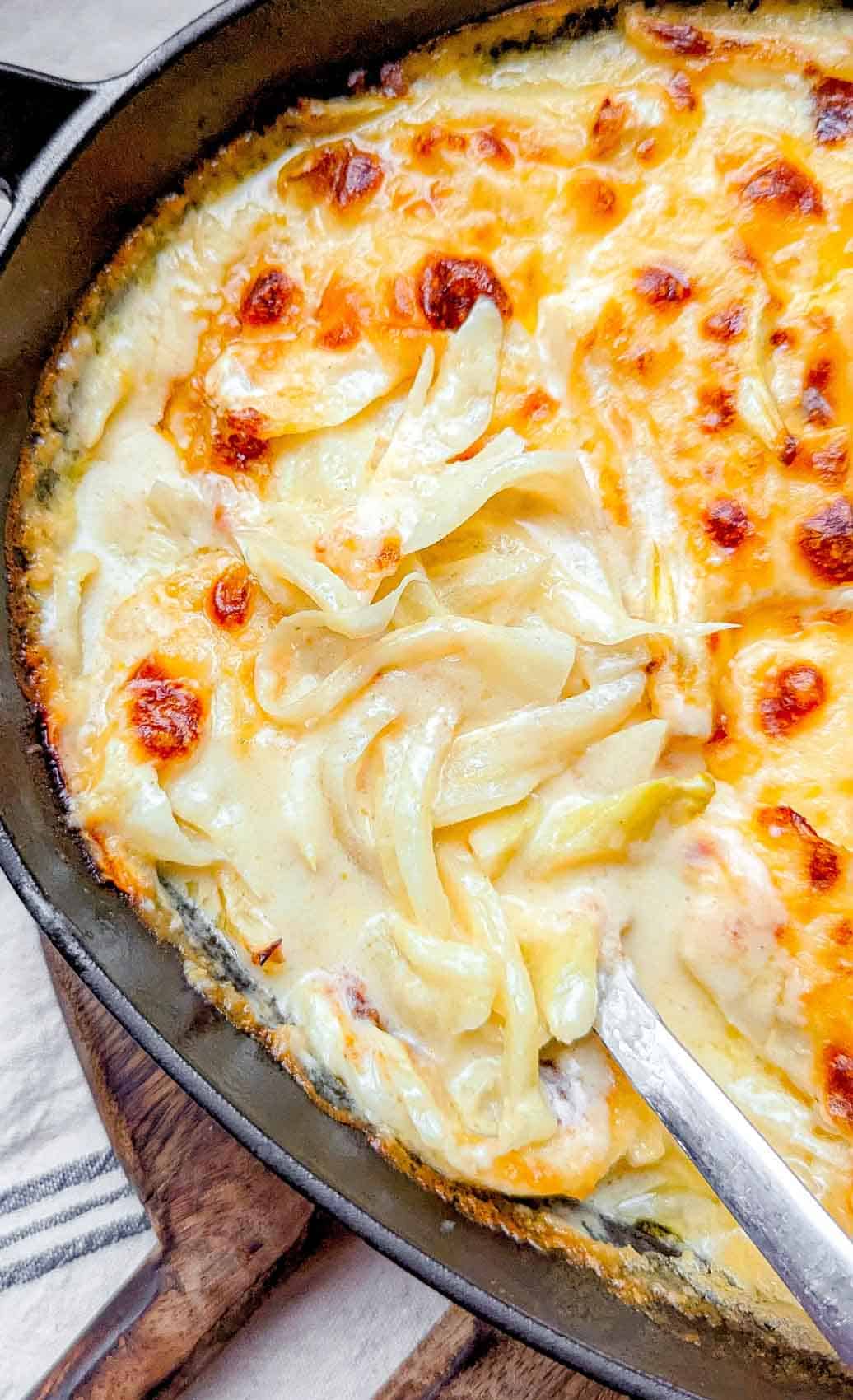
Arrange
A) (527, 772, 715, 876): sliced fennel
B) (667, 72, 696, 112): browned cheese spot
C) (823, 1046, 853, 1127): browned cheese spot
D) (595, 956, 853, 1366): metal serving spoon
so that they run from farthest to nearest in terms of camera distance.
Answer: (667, 72, 696, 112): browned cheese spot < (527, 772, 715, 876): sliced fennel < (823, 1046, 853, 1127): browned cheese spot < (595, 956, 853, 1366): metal serving spoon

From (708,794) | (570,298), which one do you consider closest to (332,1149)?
(708,794)

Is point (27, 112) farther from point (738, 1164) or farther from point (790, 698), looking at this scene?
point (738, 1164)

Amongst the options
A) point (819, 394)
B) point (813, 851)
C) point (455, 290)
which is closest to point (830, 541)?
point (819, 394)

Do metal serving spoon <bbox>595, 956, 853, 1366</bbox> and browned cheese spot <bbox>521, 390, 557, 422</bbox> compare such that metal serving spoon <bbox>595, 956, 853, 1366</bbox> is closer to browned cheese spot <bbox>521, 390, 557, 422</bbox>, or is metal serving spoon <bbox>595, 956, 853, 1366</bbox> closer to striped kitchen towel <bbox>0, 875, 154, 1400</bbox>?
browned cheese spot <bbox>521, 390, 557, 422</bbox>

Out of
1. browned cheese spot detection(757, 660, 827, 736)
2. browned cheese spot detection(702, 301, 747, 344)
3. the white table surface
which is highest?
browned cheese spot detection(702, 301, 747, 344)

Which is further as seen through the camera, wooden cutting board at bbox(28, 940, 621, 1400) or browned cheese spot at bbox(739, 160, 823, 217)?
wooden cutting board at bbox(28, 940, 621, 1400)

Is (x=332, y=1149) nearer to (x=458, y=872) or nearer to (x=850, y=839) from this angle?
(x=458, y=872)

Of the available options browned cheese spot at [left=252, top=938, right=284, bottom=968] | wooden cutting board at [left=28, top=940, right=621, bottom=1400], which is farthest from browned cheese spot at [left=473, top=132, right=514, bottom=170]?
wooden cutting board at [left=28, top=940, right=621, bottom=1400]
